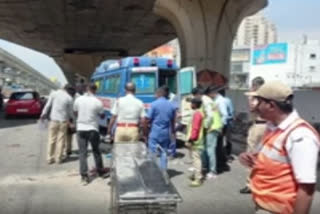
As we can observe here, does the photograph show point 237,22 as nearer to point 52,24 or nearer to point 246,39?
point 52,24

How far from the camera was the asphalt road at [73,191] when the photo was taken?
7758 millimetres

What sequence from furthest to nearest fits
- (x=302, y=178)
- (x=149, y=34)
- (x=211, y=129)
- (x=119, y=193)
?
1. (x=149, y=34)
2. (x=211, y=129)
3. (x=119, y=193)
4. (x=302, y=178)

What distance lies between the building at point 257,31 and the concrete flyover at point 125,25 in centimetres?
11953

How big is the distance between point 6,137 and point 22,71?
265 feet

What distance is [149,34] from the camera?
48.8 metres

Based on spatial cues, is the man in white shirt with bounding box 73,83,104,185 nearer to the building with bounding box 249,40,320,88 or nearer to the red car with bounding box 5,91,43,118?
the red car with bounding box 5,91,43,118

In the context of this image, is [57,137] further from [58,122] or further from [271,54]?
[271,54]

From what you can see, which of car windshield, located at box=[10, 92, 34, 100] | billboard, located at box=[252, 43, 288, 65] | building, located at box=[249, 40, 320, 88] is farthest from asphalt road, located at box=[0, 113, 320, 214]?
billboard, located at box=[252, 43, 288, 65]

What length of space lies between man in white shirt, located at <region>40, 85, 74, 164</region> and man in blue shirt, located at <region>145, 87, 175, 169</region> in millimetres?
2431

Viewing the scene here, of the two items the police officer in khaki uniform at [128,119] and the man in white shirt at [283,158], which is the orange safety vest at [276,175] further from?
the police officer in khaki uniform at [128,119]

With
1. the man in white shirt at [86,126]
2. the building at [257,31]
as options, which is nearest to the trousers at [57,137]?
the man in white shirt at [86,126]

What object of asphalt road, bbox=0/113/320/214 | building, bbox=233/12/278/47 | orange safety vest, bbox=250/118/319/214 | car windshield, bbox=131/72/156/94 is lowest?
A: asphalt road, bbox=0/113/320/214

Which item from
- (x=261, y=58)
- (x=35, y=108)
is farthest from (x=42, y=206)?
(x=261, y=58)

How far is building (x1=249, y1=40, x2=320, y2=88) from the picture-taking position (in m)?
89.3
